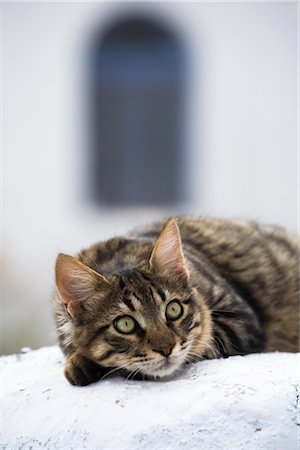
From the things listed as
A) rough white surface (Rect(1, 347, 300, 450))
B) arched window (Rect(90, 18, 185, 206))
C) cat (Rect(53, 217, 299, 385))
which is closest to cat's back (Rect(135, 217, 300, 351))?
cat (Rect(53, 217, 299, 385))

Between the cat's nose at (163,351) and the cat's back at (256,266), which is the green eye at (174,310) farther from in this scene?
the cat's back at (256,266)

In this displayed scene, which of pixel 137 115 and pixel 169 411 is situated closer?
pixel 169 411

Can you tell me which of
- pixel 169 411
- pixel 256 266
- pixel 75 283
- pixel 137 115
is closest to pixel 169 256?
pixel 75 283

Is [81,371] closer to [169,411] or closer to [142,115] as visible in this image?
[169,411]

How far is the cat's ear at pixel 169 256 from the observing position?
7.80 feet

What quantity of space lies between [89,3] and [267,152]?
183 centimetres

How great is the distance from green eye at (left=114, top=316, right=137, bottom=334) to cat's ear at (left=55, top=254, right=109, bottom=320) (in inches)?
4.3

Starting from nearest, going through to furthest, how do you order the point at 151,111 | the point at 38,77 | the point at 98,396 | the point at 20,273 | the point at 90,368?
1. the point at 98,396
2. the point at 90,368
3. the point at 20,273
4. the point at 38,77
5. the point at 151,111

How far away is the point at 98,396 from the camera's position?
7.04ft

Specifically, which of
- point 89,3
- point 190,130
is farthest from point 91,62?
point 190,130

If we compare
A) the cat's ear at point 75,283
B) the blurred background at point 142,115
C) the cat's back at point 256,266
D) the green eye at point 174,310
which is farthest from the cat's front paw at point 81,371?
the blurred background at point 142,115

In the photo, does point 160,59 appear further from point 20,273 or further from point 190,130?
point 20,273

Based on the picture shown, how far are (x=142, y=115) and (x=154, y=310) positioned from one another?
546 centimetres

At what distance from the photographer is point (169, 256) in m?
2.41
